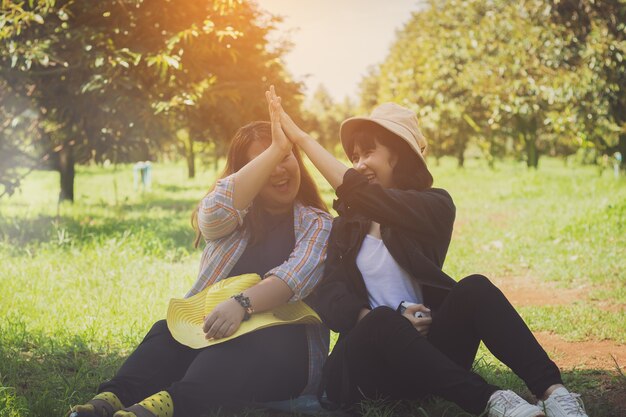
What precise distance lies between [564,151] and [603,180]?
31.7 meters

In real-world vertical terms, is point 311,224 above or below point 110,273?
above

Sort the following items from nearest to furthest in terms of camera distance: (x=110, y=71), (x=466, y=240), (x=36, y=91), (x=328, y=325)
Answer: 1. (x=328, y=325)
2. (x=466, y=240)
3. (x=110, y=71)
4. (x=36, y=91)

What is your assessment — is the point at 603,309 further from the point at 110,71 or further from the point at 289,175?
the point at 110,71

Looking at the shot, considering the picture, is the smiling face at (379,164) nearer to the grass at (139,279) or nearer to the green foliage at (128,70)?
the grass at (139,279)

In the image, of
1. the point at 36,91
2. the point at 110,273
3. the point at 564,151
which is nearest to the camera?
the point at 110,273

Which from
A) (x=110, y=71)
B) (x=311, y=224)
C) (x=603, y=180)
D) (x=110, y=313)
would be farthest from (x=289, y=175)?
(x=603, y=180)

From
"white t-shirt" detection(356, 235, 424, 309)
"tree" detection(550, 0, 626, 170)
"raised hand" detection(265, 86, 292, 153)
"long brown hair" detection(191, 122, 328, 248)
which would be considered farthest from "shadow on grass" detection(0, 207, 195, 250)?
"tree" detection(550, 0, 626, 170)

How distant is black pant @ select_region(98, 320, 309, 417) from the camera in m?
2.98

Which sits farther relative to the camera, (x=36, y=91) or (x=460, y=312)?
(x=36, y=91)

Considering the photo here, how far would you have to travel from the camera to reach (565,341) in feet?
16.1

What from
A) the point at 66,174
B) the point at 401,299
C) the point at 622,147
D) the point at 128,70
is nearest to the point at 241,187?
the point at 401,299

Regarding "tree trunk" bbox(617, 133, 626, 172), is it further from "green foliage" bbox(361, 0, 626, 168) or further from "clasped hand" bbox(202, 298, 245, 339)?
"clasped hand" bbox(202, 298, 245, 339)

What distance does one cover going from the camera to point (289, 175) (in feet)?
11.1

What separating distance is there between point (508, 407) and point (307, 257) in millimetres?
1105
